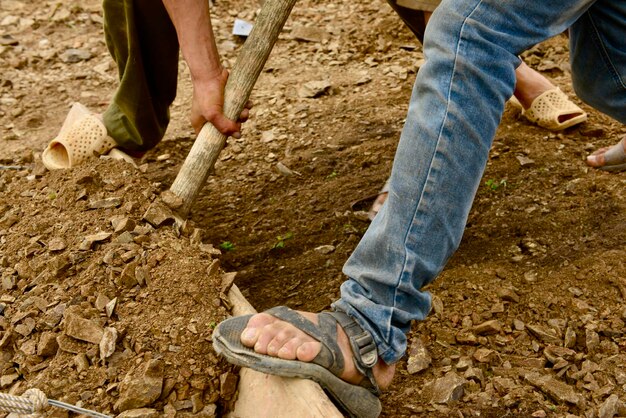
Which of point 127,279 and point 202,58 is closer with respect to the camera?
point 127,279

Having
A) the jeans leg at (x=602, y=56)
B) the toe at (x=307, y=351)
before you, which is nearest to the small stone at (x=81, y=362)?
the toe at (x=307, y=351)

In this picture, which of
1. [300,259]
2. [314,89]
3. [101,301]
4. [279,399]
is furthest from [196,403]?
[314,89]

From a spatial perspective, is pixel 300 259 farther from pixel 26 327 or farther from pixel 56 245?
pixel 26 327

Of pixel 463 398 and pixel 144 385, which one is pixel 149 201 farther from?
pixel 463 398

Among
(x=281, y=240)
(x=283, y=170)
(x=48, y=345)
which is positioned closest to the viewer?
(x=48, y=345)

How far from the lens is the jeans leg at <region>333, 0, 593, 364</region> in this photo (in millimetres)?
1764

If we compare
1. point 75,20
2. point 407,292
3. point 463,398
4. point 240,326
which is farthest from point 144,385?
point 75,20

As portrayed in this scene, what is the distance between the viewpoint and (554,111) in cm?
346

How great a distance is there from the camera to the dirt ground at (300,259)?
6.89 feet

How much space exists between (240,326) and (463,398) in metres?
0.73

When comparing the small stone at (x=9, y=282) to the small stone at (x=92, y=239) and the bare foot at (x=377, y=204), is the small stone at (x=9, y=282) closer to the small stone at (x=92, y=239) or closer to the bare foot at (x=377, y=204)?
the small stone at (x=92, y=239)

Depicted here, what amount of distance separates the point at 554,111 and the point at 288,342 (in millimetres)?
2203

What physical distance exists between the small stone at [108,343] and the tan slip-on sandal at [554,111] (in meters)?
2.36

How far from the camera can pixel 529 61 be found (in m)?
4.24
